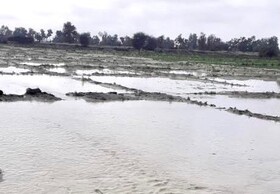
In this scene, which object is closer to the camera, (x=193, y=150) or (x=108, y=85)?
(x=193, y=150)

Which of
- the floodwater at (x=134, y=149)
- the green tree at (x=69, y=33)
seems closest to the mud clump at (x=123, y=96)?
the floodwater at (x=134, y=149)

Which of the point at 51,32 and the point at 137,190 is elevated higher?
the point at 51,32

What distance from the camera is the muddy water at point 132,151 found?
8.66m

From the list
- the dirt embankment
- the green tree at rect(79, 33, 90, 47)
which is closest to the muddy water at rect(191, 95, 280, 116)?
the dirt embankment

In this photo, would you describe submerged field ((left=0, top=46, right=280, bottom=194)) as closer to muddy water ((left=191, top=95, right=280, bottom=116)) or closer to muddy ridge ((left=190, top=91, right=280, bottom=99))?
muddy water ((left=191, top=95, right=280, bottom=116))

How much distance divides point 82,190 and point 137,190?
1036 millimetres

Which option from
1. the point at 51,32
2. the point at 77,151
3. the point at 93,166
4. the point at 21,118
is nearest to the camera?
the point at 93,166

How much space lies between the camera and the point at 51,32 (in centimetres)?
13238

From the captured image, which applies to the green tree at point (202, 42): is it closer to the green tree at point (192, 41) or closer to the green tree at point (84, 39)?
the green tree at point (192, 41)

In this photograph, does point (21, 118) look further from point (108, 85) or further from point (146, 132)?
point (108, 85)

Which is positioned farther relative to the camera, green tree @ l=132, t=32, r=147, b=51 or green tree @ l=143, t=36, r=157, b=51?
green tree @ l=143, t=36, r=157, b=51

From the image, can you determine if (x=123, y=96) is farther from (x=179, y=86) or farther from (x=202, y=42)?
(x=202, y=42)

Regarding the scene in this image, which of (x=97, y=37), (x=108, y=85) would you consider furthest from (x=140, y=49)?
(x=108, y=85)

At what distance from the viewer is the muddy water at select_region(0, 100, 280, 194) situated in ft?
28.4
